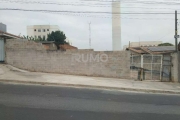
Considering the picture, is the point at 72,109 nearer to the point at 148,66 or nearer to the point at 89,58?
the point at 89,58

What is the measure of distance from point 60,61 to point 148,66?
6.92m

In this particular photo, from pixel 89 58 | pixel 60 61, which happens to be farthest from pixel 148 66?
pixel 60 61

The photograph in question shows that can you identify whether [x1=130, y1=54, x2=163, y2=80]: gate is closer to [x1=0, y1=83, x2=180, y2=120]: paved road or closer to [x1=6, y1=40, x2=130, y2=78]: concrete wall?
[x1=6, y1=40, x2=130, y2=78]: concrete wall

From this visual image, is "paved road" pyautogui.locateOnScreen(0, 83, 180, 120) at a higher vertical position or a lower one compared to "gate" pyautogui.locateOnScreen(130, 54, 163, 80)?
lower

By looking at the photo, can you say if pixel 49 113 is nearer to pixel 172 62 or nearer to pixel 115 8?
pixel 172 62

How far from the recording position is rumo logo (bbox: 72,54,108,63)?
14.9 m

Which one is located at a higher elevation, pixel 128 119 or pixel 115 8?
pixel 115 8

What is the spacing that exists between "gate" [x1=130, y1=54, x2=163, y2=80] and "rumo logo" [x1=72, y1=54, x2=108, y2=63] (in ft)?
7.56

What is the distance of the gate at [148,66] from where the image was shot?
1489 centimetres

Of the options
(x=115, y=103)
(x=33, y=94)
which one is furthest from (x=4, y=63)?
(x=115, y=103)

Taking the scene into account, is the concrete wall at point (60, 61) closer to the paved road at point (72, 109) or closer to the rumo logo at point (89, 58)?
the rumo logo at point (89, 58)

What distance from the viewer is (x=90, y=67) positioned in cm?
1496

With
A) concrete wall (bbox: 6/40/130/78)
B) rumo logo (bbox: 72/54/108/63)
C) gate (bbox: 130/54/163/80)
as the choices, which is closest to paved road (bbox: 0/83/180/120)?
concrete wall (bbox: 6/40/130/78)

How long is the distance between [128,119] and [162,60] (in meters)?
10.8
